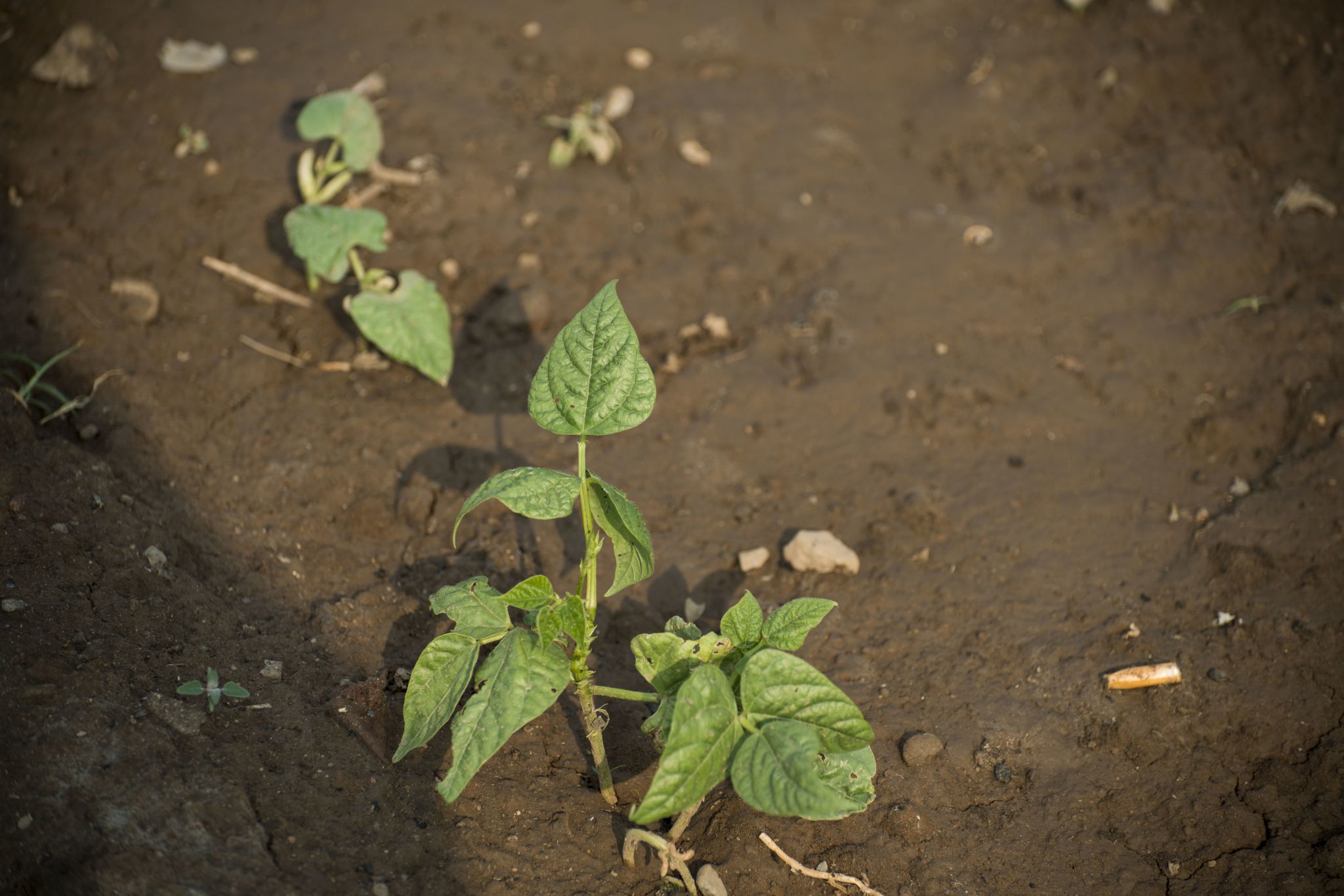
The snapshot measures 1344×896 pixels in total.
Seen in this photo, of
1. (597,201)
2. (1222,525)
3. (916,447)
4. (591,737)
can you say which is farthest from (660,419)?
(1222,525)

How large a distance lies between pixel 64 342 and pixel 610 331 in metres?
2.11

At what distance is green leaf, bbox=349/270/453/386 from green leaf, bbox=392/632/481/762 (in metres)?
1.25

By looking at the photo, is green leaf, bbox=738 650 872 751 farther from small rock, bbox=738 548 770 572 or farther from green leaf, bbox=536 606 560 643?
small rock, bbox=738 548 770 572

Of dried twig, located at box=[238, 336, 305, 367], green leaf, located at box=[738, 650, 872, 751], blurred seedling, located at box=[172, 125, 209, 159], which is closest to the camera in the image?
green leaf, located at box=[738, 650, 872, 751]

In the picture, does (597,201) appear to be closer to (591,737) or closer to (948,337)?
(948,337)

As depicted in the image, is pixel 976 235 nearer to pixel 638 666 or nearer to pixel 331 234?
pixel 331 234

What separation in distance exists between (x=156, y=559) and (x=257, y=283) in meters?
1.25

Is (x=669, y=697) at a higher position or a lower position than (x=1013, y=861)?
higher

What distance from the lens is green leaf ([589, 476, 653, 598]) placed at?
1.92 m

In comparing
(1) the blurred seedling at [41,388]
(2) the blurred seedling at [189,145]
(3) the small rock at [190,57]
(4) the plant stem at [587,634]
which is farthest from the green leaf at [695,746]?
(3) the small rock at [190,57]

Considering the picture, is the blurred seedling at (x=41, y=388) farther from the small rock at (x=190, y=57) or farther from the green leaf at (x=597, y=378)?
the green leaf at (x=597, y=378)

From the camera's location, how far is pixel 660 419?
321 centimetres

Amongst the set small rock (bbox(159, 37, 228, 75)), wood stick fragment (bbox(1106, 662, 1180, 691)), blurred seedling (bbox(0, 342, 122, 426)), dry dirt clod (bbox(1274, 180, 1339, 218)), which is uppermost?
dry dirt clod (bbox(1274, 180, 1339, 218))

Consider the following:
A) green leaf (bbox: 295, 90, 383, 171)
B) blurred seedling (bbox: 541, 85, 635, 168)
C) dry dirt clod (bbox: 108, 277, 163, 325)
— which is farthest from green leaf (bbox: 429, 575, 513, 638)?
blurred seedling (bbox: 541, 85, 635, 168)
